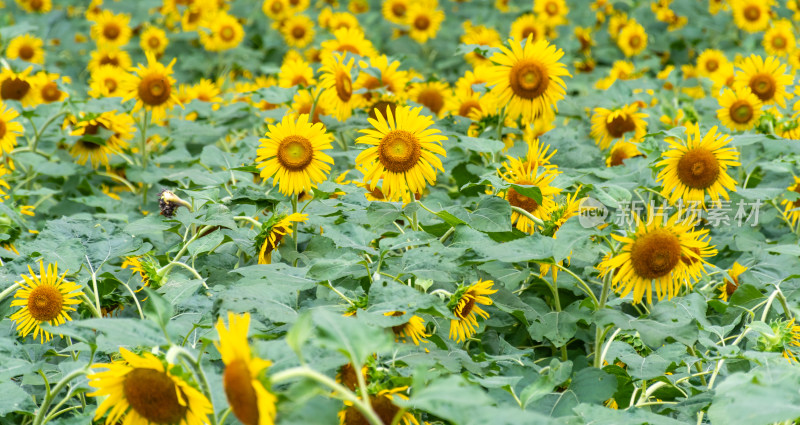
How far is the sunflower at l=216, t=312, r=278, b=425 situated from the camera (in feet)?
3.36

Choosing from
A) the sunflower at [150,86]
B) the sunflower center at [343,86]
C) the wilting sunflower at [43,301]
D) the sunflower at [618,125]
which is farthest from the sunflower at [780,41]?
the wilting sunflower at [43,301]

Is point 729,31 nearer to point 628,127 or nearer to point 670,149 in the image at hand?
point 628,127

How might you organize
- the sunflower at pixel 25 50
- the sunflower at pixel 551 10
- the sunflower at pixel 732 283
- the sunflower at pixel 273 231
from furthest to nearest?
the sunflower at pixel 551 10
the sunflower at pixel 25 50
the sunflower at pixel 732 283
the sunflower at pixel 273 231

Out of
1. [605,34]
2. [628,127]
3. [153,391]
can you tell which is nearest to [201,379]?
[153,391]

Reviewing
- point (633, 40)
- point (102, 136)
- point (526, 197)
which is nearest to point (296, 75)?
point (102, 136)

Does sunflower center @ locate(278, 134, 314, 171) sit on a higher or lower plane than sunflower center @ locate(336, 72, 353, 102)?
lower

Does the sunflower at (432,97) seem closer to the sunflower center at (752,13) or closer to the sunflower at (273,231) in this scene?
the sunflower at (273,231)

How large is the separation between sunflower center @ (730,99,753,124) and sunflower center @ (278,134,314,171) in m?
1.85

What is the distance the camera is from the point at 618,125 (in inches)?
122

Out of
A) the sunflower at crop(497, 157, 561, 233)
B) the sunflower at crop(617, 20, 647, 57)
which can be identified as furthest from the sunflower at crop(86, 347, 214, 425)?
the sunflower at crop(617, 20, 647, 57)

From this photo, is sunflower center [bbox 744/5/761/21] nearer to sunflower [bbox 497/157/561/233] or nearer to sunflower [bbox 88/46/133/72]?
sunflower [bbox 497/157/561/233]

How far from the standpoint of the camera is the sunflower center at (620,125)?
122 inches

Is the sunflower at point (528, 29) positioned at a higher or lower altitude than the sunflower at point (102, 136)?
higher

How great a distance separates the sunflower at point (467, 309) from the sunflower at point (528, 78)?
34.9 inches
